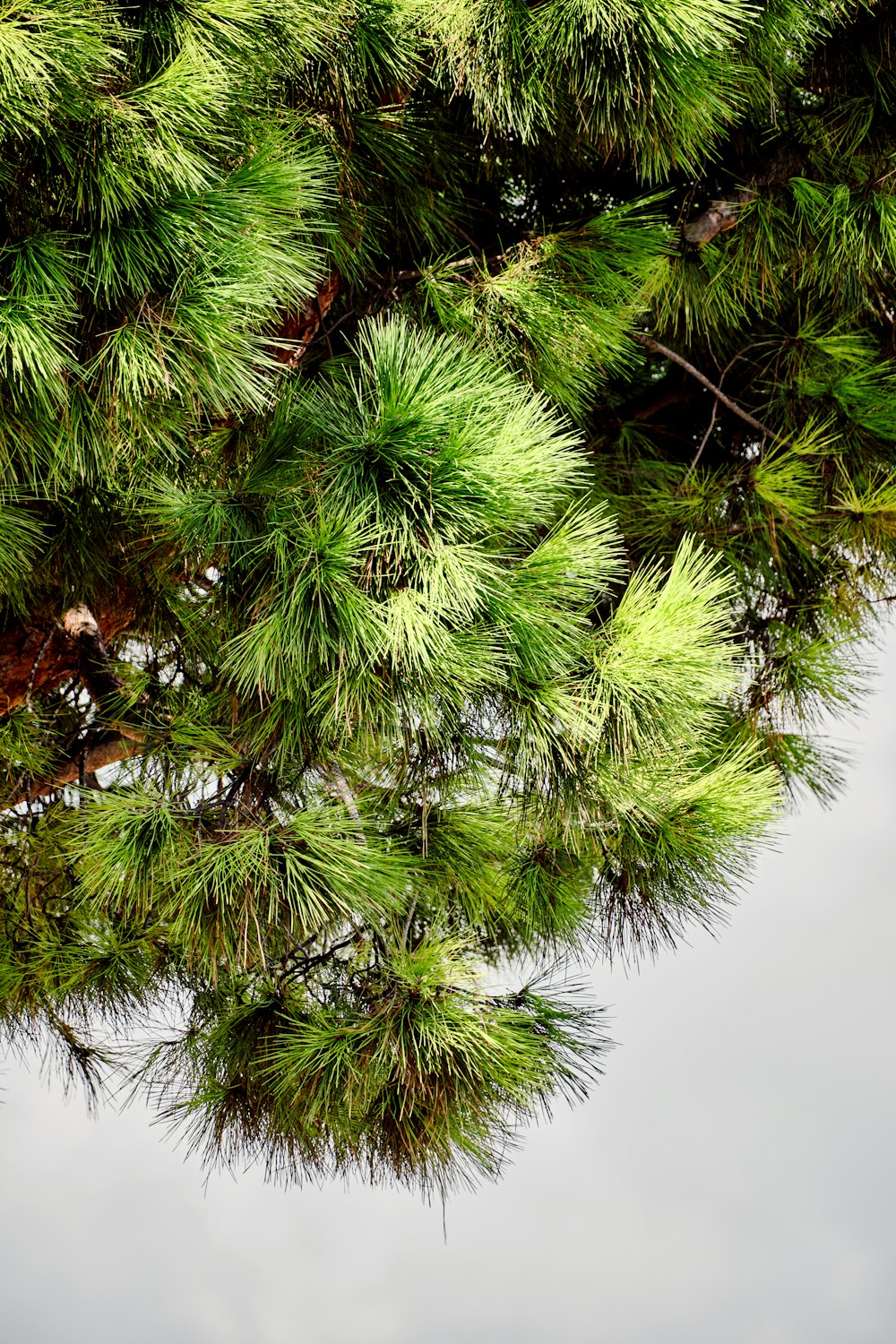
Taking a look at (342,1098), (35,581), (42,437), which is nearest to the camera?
(42,437)

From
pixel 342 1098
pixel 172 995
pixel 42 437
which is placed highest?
pixel 42 437

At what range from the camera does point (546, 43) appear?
112cm

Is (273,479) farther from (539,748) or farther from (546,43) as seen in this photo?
(546,43)

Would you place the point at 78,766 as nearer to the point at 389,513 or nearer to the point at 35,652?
the point at 35,652

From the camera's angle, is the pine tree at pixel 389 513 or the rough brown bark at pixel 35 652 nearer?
the pine tree at pixel 389 513

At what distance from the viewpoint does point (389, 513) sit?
937 mm

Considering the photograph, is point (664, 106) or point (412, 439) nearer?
point (412, 439)

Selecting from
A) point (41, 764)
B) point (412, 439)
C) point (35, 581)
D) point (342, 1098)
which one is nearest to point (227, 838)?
point (342, 1098)

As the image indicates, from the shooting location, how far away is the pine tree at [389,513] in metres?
0.94

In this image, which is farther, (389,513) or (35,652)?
(35,652)

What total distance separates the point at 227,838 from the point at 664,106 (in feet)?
2.29

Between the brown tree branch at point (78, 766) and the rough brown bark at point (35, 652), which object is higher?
the rough brown bark at point (35, 652)

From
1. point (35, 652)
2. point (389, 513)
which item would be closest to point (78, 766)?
point (35, 652)

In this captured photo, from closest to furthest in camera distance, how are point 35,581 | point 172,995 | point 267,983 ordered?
1. point 267,983
2. point 35,581
3. point 172,995
